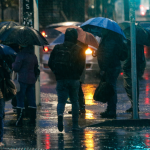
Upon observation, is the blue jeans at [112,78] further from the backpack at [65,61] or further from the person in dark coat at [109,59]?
the backpack at [65,61]

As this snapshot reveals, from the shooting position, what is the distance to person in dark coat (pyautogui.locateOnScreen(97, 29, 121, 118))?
8.72 m

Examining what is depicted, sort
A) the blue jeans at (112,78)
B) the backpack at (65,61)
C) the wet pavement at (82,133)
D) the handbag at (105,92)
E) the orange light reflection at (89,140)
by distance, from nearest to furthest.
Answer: the orange light reflection at (89,140), the wet pavement at (82,133), the backpack at (65,61), the handbag at (105,92), the blue jeans at (112,78)

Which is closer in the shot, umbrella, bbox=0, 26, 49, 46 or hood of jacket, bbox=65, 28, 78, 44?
hood of jacket, bbox=65, 28, 78, 44

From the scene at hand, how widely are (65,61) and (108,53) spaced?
4.98 feet

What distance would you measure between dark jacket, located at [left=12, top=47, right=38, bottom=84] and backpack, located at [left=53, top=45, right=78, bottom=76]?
83 cm

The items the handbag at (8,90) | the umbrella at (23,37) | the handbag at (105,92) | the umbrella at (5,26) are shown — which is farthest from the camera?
the handbag at (105,92)

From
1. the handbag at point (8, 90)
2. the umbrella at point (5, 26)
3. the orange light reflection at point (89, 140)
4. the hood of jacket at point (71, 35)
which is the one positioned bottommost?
the orange light reflection at point (89, 140)

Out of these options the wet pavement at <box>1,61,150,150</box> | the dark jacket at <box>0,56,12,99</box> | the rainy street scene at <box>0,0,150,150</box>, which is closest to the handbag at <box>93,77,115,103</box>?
the rainy street scene at <box>0,0,150,150</box>

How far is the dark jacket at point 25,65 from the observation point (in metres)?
8.06

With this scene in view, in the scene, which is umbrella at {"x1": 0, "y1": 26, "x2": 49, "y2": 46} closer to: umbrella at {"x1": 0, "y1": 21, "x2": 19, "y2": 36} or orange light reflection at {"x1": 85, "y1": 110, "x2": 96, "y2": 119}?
umbrella at {"x1": 0, "y1": 21, "x2": 19, "y2": 36}

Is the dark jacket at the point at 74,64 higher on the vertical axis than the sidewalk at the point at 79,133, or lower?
higher

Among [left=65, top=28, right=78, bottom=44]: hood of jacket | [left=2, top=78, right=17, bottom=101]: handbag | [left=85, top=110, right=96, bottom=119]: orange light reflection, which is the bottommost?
[left=85, top=110, right=96, bottom=119]: orange light reflection

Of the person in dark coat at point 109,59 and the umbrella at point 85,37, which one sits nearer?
the person in dark coat at point 109,59

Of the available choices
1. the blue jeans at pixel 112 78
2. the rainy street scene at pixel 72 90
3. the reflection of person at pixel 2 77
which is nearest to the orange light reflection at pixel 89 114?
the rainy street scene at pixel 72 90
